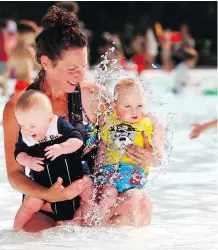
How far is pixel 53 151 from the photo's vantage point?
4.00m

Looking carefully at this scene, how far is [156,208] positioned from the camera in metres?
5.33

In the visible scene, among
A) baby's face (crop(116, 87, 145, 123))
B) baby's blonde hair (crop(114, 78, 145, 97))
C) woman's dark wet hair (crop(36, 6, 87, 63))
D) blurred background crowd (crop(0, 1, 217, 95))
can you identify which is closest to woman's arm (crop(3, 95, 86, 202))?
woman's dark wet hair (crop(36, 6, 87, 63))

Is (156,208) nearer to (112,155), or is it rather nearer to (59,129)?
(112,155)

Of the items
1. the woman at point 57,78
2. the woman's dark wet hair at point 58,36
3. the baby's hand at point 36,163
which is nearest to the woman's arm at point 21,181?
the woman at point 57,78

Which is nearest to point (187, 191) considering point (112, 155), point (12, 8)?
point (112, 155)

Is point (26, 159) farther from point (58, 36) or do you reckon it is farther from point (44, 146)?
point (58, 36)

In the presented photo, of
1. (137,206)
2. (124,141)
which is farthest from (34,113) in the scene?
(137,206)

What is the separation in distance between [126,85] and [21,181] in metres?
0.83

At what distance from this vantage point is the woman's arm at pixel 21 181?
4.02m

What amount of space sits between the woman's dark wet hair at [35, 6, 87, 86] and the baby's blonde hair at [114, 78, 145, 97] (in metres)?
0.33

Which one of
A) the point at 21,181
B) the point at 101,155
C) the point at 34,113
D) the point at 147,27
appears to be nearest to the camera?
the point at 34,113

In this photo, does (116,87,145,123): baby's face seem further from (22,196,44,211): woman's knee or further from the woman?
(22,196,44,211): woman's knee

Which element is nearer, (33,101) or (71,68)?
(33,101)

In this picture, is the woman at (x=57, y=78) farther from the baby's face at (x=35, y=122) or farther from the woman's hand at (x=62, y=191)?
the baby's face at (x=35, y=122)
